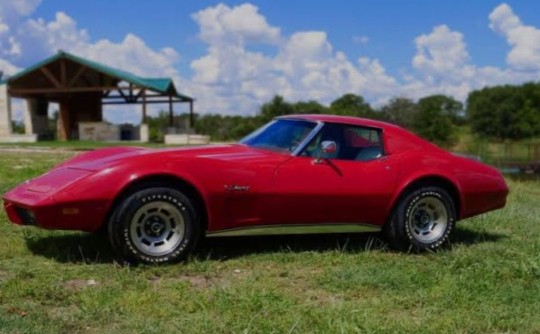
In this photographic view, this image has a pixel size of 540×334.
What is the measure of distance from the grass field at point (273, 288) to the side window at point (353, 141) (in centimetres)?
89

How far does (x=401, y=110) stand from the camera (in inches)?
2832

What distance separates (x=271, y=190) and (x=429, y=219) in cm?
178

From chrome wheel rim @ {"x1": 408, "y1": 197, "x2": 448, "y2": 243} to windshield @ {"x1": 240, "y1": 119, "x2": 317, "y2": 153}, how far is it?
131 cm

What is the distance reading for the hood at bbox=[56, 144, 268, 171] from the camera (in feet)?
17.4

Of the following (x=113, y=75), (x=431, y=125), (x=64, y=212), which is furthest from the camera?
(x=431, y=125)

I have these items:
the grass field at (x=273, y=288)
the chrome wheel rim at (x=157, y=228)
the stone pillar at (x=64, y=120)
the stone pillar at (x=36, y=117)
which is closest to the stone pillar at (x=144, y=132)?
the stone pillar at (x=64, y=120)

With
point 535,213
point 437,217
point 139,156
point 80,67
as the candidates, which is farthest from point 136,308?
point 80,67

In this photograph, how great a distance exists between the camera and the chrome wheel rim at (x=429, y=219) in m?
6.14

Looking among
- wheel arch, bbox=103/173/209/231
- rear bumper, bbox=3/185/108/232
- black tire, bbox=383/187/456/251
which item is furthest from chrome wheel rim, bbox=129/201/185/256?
black tire, bbox=383/187/456/251

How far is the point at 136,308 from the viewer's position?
4.03 meters

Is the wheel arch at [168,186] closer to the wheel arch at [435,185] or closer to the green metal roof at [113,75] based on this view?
the wheel arch at [435,185]

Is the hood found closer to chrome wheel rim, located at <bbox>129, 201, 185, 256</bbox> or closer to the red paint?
the red paint

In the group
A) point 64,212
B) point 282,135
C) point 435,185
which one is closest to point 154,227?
point 64,212

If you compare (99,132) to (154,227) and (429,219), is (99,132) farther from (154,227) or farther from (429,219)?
(154,227)
